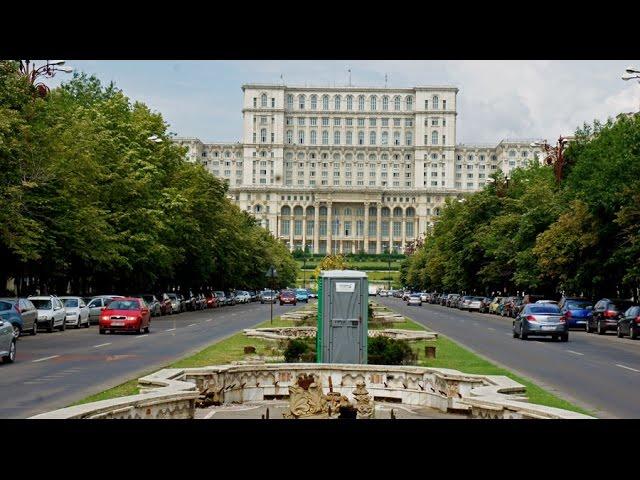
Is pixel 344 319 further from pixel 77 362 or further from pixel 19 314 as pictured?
pixel 19 314

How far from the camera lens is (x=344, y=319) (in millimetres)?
21406

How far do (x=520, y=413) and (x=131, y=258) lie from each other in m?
47.8

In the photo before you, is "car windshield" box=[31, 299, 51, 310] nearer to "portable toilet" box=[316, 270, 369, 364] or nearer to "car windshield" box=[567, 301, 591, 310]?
"portable toilet" box=[316, 270, 369, 364]

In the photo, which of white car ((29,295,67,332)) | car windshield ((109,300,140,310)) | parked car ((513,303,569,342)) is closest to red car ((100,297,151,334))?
car windshield ((109,300,140,310))

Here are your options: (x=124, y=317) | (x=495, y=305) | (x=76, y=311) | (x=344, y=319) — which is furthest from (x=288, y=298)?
(x=344, y=319)

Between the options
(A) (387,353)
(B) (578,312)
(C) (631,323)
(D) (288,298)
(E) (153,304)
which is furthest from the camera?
(D) (288,298)

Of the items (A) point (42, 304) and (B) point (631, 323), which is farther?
(B) point (631, 323)

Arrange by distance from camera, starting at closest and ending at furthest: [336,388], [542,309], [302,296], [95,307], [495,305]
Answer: [336,388] → [542,309] → [95,307] → [495,305] → [302,296]

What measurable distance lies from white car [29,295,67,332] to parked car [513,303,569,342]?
63.2ft

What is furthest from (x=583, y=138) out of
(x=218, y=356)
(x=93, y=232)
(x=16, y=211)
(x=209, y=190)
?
(x=218, y=356)

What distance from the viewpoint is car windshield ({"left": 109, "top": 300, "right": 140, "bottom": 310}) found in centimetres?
4211

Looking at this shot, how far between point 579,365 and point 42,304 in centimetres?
2521

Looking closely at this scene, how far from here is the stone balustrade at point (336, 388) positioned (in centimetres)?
1347
